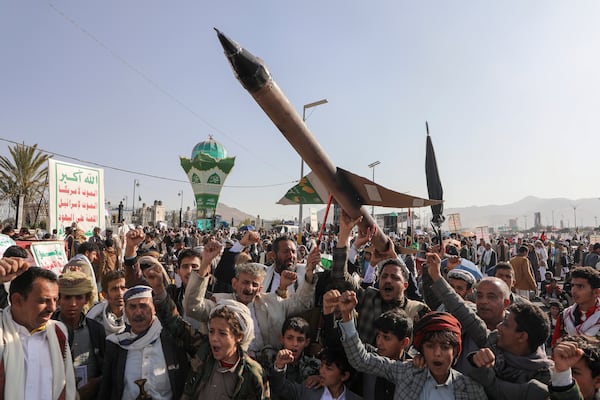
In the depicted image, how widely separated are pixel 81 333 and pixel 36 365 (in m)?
0.67

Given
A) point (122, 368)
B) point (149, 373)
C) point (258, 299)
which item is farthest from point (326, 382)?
point (122, 368)

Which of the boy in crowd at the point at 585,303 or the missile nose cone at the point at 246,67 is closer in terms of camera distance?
the missile nose cone at the point at 246,67

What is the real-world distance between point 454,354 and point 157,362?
2047 mm

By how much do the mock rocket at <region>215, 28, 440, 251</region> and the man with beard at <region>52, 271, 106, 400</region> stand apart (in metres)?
2.18

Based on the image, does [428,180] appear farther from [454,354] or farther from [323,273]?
[454,354]

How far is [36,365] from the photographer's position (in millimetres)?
2385

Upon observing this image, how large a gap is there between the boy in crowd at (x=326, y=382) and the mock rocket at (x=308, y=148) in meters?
1.91

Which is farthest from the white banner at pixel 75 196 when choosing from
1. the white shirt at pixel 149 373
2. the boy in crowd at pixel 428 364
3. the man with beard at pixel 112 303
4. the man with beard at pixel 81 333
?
the boy in crowd at pixel 428 364

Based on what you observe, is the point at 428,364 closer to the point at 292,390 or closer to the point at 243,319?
the point at 292,390

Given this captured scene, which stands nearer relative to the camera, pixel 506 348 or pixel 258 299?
pixel 506 348

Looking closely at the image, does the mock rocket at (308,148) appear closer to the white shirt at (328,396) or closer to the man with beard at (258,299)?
the man with beard at (258,299)

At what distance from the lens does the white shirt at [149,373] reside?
2748 millimetres

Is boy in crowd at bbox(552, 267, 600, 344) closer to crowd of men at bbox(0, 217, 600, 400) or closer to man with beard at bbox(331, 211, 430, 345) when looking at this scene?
crowd of men at bbox(0, 217, 600, 400)

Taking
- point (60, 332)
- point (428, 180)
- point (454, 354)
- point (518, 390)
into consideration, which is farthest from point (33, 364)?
point (428, 180)
